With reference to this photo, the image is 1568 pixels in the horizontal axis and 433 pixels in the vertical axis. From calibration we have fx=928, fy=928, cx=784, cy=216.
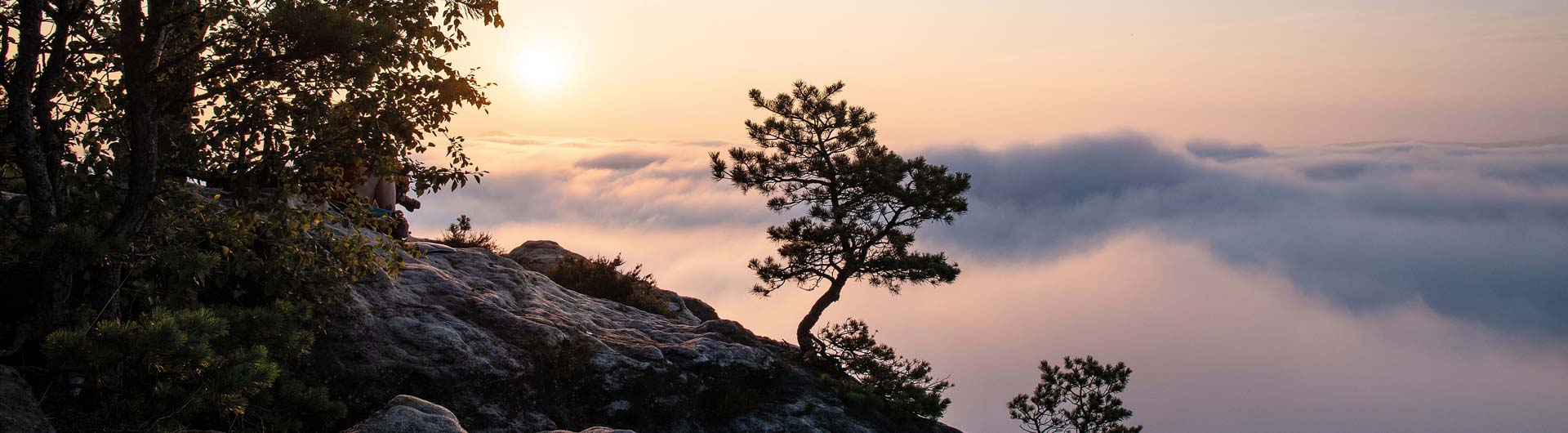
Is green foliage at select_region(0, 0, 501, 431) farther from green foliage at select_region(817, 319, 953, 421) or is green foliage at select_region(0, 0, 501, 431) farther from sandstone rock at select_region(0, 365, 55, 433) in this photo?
green foliage at select_region(817, 319, 953, 421)

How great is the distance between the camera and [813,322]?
78.1 feet

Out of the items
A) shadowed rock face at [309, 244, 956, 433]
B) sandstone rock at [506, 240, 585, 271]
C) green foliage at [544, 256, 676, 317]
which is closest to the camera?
shadowed rock face at [309, 244, 956, 433]

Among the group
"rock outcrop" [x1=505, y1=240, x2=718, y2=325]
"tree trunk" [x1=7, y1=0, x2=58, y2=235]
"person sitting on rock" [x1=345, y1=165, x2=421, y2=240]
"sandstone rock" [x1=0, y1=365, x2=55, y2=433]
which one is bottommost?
"sandstone rock" [x1=0, y1=365, x2=55, y2=433]

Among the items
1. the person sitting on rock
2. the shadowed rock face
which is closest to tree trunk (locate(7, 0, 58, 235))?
the shadowed rock face

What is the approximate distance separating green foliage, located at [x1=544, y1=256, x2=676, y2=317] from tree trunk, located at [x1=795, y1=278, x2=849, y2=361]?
395 cm

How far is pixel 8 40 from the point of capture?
36.4ft

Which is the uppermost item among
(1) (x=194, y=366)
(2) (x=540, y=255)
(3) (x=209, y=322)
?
(2) (x=540, y=255)

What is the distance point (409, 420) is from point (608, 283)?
54.7 ft

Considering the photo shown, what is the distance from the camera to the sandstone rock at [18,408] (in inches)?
341

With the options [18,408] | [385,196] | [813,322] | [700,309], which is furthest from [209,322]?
[700,309]

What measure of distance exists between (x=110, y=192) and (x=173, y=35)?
2.51 meters

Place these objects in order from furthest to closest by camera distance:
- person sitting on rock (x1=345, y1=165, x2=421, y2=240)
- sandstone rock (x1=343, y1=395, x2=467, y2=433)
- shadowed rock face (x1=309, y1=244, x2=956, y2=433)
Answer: person sitting on rock (x1=345, y1=165, x2=421, y2=240)
shadowed rock face (x1=309, y1=244, x2=956, y2=433)
sandstone rock (x1=343, y1=395, x2=467, y2=433)

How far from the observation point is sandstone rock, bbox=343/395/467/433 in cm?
937

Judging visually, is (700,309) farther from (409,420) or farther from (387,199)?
(409,420)
